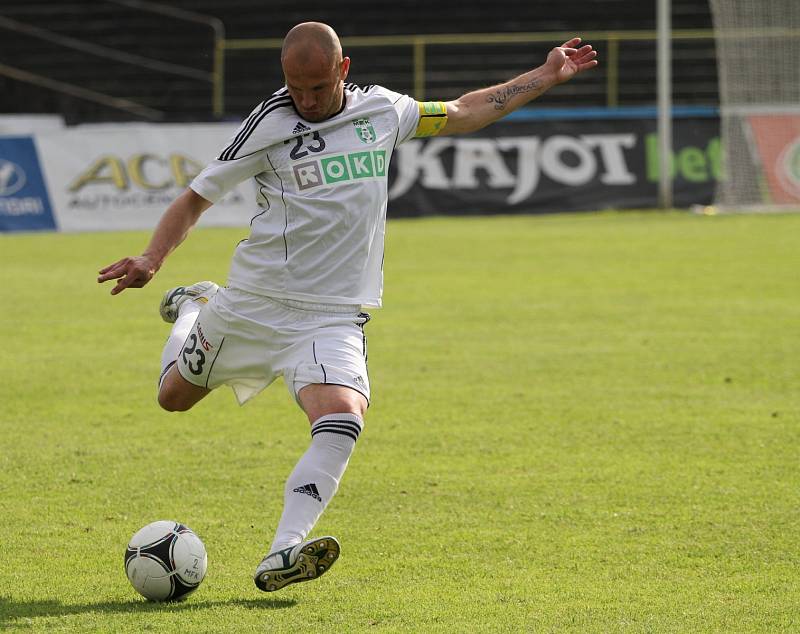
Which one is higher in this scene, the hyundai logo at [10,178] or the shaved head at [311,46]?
the shaved head at [311,46]

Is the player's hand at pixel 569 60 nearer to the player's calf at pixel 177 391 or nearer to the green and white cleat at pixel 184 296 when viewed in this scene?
the green and white cleat at pixel 184 296

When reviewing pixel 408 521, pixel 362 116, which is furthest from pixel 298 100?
pixel 408 521

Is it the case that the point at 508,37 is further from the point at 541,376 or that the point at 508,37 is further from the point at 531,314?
the point at 541,376

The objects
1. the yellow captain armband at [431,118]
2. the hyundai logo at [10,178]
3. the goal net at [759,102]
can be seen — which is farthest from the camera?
the goal net at [759,102]

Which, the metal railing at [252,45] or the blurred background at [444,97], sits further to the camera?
the metal railing at [252,45]

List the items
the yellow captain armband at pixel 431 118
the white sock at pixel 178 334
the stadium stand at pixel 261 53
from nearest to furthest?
the yellow captain armband at pixel 431 118 → the white sock at pixel 178 334 → the stadium stand at pixel 261 53

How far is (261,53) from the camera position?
2980 centimetres

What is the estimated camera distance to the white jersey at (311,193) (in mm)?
5102

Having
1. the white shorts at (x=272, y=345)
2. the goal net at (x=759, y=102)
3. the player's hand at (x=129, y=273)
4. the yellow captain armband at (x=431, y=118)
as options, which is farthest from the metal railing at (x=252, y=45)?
the player's hand at (x=129, y=273)

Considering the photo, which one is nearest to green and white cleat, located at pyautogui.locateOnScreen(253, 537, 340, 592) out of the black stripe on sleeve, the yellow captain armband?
the black stripe on sleeve

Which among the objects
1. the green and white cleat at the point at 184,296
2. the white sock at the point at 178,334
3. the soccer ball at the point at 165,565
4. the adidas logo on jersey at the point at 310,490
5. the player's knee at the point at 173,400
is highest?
the green and white cleat at the point at 184,296

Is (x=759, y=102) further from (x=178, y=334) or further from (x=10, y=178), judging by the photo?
(x=178, y=334)

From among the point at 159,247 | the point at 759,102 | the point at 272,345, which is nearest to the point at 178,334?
the point at 272,345

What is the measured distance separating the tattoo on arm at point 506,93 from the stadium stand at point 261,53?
77.7ft
